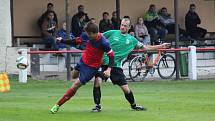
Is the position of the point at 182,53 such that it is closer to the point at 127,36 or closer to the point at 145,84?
the point at 145,84

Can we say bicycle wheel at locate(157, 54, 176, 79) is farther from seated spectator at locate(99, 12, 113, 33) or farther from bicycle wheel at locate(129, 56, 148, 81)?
seated spectator at locate(99, 12, 113, 33)

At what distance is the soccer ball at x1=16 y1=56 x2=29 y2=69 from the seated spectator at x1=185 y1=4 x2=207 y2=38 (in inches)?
332

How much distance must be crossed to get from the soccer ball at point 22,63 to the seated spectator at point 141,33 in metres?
5.56

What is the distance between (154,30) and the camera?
27734 mm

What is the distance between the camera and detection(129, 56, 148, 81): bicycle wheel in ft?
78.9

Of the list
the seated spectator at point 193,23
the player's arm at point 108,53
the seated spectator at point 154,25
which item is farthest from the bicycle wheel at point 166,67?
the player's arm at point 108,53

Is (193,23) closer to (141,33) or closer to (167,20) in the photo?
(167,20)

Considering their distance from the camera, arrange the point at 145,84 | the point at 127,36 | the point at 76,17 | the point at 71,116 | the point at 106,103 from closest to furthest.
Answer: the point at 71,116 → the point at 127,36 → the point at 106,103 → the point at 145,84 → the point at 76,17

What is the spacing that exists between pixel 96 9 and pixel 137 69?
5.16 m

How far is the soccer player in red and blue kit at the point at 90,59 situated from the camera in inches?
512

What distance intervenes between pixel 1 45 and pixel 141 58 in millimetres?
4878

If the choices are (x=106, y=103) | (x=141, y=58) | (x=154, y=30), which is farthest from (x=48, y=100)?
(x=154, y=30)

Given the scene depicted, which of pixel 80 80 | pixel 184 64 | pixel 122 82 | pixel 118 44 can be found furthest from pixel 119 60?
pixel 184 64

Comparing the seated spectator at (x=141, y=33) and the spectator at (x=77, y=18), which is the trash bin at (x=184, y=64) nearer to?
the seated spectator at (x=141, y=33)
